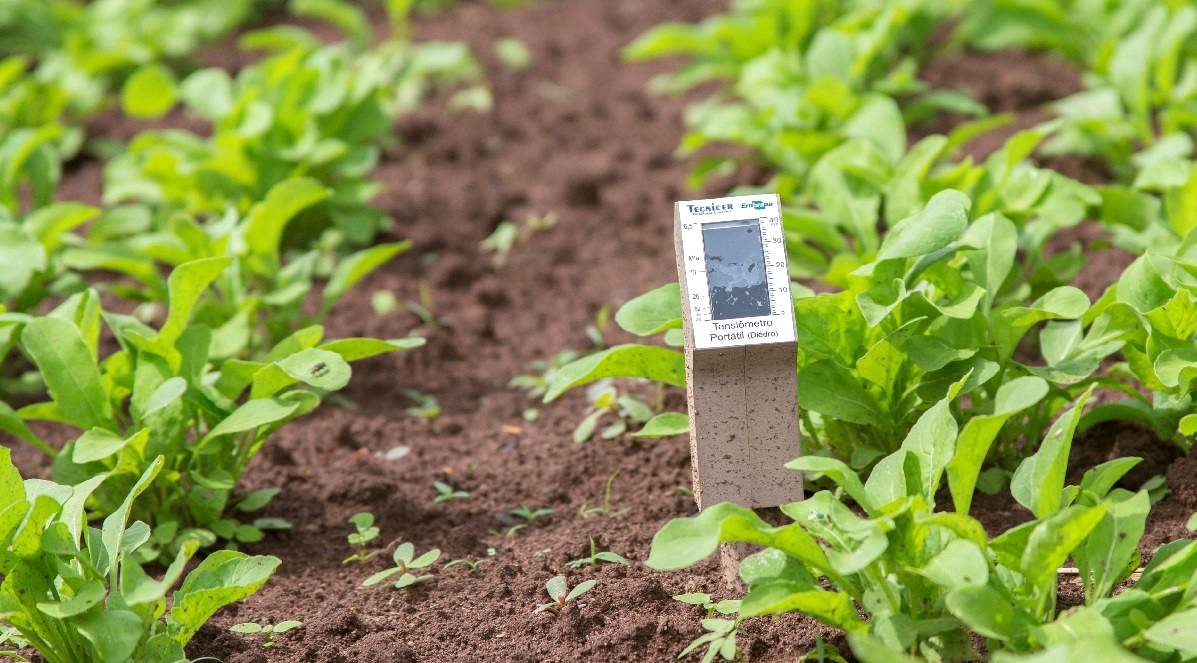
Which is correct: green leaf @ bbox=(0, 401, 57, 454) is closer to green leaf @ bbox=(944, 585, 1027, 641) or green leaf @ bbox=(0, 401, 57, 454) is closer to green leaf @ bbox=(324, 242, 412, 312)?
green leaf @ bbox=(324, 242, 412, 312)

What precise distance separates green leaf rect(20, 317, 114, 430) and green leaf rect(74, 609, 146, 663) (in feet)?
2.41

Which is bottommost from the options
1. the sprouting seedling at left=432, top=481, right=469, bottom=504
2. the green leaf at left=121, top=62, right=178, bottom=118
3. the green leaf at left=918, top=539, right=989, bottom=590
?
the sprouting seedling at left=432, top=481, right=469, bottom=504

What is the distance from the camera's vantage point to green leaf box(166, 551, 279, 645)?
2.38m

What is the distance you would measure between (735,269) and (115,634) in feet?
3.91

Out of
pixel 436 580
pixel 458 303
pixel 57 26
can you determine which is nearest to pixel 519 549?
pixel 436 580

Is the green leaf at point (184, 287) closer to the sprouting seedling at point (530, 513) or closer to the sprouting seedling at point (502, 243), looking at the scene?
the sprouting seedling at point (530, 513)

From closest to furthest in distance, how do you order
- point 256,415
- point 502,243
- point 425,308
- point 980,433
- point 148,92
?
point 980,433 → point 256,415 → point 425,308 → point 502,243 → point 148,92

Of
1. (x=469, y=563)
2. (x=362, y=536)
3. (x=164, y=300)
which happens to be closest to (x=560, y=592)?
(x=469, y=563)

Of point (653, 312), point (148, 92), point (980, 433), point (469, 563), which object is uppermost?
point (148, 92)

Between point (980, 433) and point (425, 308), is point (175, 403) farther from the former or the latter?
point (980, 433)

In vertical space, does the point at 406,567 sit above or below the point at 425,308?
below

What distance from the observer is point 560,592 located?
104 inches

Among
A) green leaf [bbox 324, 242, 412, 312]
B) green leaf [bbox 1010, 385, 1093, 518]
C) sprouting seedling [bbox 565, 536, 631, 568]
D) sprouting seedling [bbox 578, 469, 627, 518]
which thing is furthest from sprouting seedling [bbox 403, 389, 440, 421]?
green leaf [bbox 1010, 385, 1093, 518]

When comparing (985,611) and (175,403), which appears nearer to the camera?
(985,611)
